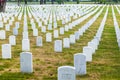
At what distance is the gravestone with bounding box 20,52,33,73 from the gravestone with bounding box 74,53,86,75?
1.36 m

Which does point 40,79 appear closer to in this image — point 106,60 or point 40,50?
point 106,60

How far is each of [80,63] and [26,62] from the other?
162cm

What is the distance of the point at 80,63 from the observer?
9617mm

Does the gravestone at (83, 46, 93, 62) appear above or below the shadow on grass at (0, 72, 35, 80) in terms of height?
above

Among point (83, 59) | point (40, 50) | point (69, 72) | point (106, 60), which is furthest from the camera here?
point (40, 50)

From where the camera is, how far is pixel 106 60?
12.3 m

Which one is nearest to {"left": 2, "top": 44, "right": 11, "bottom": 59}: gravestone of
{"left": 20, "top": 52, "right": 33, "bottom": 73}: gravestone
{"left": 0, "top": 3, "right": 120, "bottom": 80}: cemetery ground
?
{"left": 0, "top": 3, "right": 120, "bottom": 80}: cemetery ground

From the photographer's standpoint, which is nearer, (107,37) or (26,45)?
(26,45)

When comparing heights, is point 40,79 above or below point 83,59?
below

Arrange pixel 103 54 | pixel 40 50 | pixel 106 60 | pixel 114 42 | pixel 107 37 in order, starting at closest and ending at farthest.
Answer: pixel 106 60, pixel 103 54, pixel 40 50, pixel 114 42, pixel 107 37

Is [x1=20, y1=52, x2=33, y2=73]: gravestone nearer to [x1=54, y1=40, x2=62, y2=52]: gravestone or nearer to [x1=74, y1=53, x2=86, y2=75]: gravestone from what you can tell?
[x1=74, y1=53, x2=86, y2=75]: gravestone

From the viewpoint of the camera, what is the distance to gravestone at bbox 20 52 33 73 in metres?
9.85

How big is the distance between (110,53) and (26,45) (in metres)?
3.41

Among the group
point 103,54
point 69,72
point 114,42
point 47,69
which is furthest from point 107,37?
point 69,72
